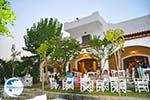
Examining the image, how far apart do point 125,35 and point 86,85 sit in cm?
126

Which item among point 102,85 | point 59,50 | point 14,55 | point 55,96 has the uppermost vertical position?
point 59,50

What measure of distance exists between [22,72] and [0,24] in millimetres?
1509

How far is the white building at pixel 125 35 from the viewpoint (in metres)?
3.39

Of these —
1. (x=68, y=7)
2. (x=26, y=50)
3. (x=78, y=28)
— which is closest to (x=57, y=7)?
(x=68, y=7)

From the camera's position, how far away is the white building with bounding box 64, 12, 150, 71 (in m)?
3.39

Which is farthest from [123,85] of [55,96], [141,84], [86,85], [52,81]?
[52,81]

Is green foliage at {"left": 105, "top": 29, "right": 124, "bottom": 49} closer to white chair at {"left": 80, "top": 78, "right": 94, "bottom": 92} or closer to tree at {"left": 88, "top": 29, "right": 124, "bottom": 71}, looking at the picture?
tree at {"left": 88, "top": 29, "right": 124, "bottom": 71}

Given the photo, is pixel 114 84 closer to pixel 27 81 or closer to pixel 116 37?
pixel 116 37

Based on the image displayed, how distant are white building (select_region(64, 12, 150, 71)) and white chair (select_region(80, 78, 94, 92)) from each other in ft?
0.84

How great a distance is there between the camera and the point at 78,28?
4582 mm

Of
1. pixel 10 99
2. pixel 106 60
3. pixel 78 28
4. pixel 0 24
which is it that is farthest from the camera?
pixel 78 28

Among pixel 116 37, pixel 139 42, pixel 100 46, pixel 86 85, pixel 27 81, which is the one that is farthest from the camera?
pixel 100 46

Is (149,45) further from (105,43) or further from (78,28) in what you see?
(78,28)

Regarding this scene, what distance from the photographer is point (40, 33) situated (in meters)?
4.09
